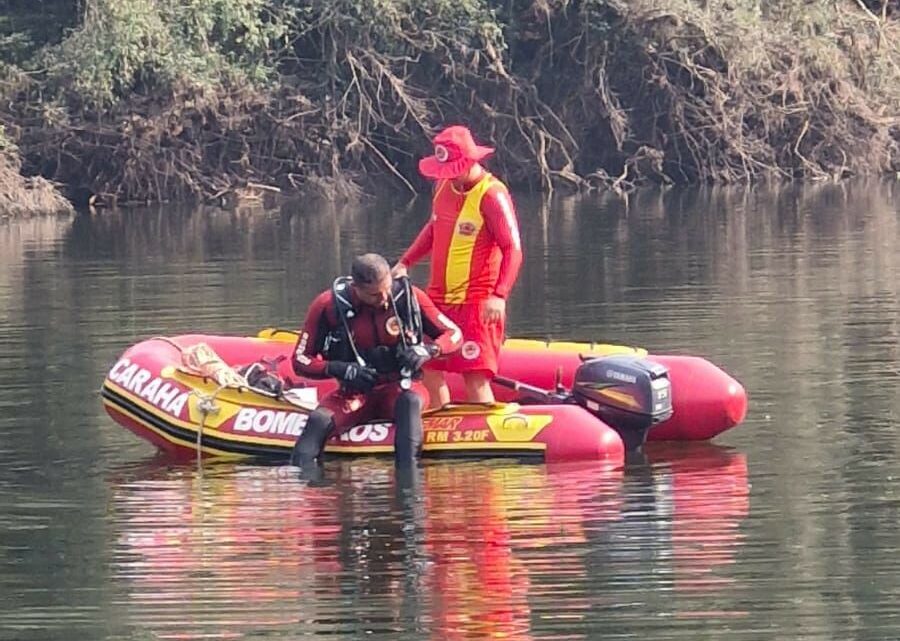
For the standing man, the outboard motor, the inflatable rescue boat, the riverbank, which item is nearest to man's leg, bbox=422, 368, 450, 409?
the standing man

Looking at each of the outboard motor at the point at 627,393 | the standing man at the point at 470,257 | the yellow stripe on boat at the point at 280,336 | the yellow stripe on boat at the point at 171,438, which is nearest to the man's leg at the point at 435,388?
the standing man at the point at 470,257

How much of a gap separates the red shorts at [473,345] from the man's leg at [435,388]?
0.31 ft

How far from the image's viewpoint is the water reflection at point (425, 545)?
7.72 meters

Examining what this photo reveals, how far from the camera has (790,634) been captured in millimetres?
7277

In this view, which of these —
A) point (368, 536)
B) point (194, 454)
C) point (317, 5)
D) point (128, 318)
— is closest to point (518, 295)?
point (128, 318)

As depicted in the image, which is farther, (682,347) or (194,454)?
(682,347)

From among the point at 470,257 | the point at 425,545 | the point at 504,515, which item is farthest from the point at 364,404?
the point at 425,545

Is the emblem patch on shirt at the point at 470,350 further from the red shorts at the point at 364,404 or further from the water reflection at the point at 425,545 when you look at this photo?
the water reflection at the point at 425,545

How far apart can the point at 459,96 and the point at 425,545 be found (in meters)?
28.7

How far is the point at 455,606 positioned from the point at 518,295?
36.4 ft

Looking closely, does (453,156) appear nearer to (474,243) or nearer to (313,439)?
(474,243)

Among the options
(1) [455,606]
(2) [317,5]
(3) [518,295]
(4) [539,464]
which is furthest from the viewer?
(2) [317,5]

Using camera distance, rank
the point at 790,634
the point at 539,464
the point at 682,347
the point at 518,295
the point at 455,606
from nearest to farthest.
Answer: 1. the point at 790,634
2. the point at 455,606
3. the point at 539,464
4. the point at 682,347
5. the point at 518,295

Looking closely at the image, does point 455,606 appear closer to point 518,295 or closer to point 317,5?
point 518,295
